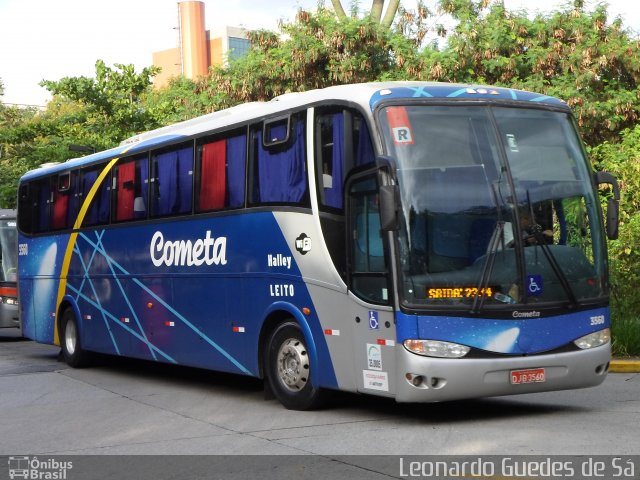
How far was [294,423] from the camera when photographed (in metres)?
11.0

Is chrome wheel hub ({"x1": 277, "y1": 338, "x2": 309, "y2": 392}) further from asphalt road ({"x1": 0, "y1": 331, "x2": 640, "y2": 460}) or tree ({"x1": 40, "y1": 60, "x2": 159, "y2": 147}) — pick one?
tree ({"x1": 40, "y1": 60, "x2": 159, "y2": 147})

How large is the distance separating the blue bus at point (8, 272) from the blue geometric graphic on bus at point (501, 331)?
16.8 m

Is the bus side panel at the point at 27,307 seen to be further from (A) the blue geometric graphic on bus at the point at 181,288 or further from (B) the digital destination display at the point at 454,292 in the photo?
(B) the digital destination display at the point at 454,292

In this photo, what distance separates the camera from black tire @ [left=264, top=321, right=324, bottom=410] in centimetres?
1179

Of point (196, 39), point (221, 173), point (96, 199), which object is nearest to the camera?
point (221, 173)

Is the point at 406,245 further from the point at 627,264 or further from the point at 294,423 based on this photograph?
the point at 627,264

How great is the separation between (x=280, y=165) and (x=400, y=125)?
2.09m

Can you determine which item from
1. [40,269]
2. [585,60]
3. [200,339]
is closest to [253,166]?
[200,339]

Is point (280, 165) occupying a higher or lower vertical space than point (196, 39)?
lower

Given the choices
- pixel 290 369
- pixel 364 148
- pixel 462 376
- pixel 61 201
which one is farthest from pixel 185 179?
pixel 462 376

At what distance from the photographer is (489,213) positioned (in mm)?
10445

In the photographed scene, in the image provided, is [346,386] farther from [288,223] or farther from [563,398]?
[563,398]

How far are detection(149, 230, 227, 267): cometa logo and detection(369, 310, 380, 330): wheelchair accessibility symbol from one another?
3.31 metres

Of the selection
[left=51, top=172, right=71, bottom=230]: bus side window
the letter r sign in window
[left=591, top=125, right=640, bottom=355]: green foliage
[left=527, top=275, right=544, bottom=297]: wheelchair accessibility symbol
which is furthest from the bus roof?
[left=591, top=125, right=640, bottom=355]: green foliage
